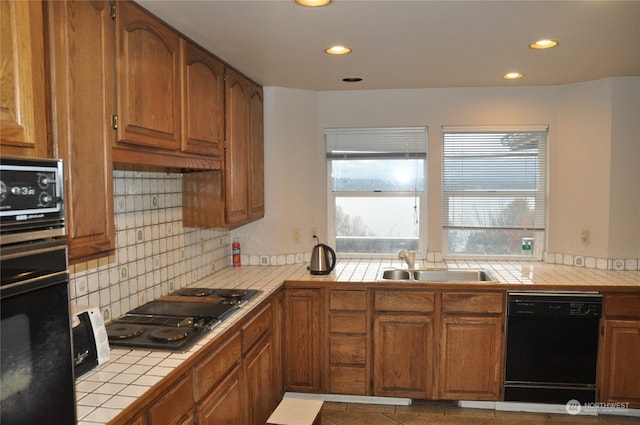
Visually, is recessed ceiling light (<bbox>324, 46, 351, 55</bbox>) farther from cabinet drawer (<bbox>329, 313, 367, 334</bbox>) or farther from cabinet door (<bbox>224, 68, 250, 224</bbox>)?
cabinet drawer (<bbox>329, 313, 367, 334</bbox>)

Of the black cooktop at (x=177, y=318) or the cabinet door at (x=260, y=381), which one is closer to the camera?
the black cooktop at (x=177, y=318)

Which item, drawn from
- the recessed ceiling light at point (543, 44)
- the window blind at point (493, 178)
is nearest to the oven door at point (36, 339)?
the recessed ceiling light at point (543, 44)

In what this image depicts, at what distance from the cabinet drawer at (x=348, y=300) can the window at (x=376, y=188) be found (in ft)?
2.90

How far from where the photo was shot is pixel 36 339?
3.36 ft

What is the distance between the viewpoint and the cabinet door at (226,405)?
2.08m

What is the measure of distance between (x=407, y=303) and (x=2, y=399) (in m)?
2.69

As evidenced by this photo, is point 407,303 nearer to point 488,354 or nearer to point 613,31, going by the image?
point 488,354

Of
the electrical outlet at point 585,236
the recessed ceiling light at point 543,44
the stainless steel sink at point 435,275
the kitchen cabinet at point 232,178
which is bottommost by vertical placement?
the stainless steel sink at point 435,275

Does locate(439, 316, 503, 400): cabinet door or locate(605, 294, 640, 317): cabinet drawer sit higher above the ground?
locate(605, 294, 640, 317): cabinet drawer

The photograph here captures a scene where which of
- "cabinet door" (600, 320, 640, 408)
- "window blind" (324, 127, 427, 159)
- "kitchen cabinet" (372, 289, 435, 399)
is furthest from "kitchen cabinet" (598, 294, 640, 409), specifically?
"window blind" (324, 127, 427, 159)

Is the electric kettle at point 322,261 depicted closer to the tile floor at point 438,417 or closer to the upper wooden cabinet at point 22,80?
the tile floor at point 438,417

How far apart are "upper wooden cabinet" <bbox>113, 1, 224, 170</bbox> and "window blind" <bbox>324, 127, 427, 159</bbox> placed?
1.43 m

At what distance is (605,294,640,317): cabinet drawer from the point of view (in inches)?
123

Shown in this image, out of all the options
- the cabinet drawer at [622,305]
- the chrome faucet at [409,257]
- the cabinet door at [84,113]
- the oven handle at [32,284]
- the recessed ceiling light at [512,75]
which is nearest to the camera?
the oven handle at [32,284]
